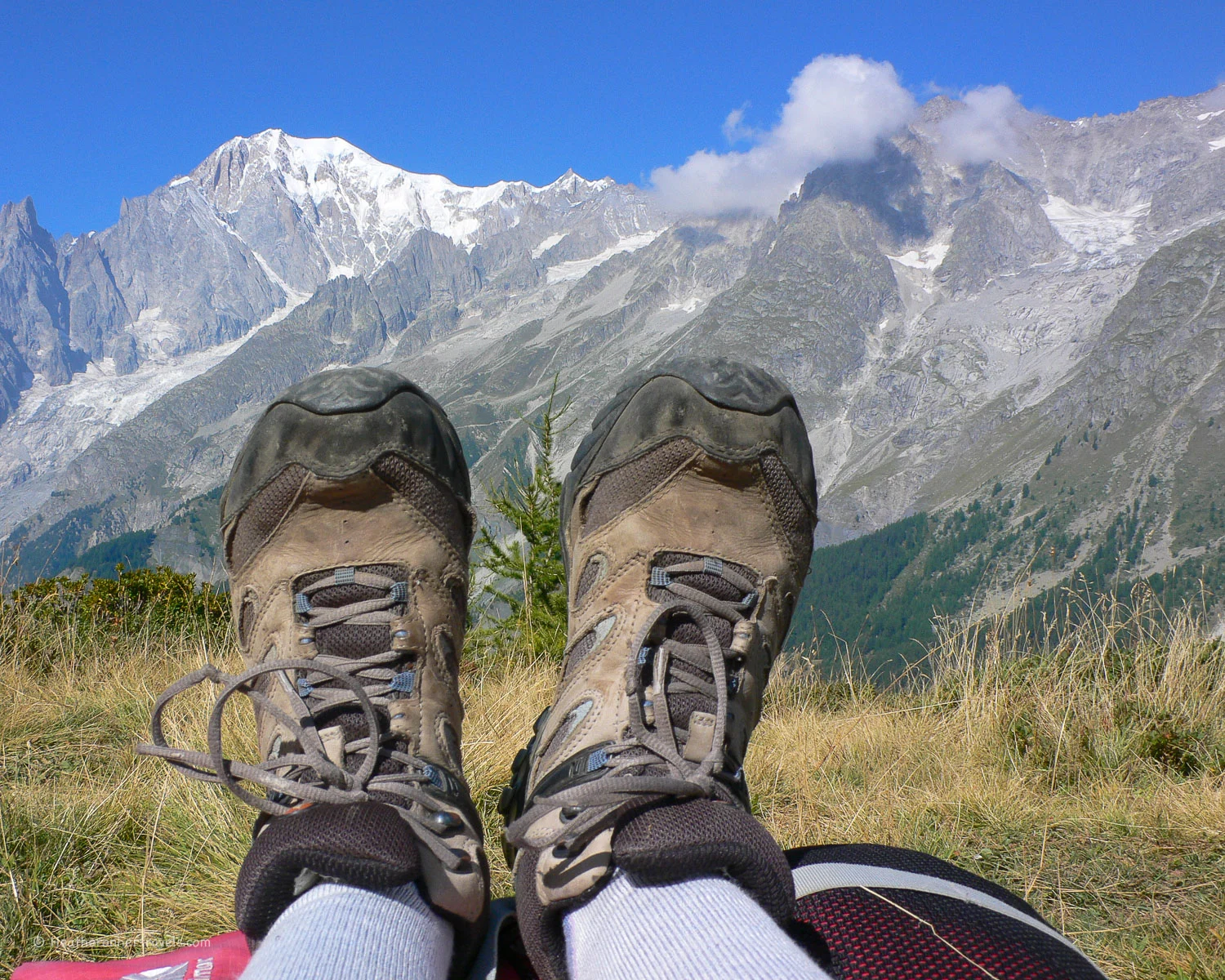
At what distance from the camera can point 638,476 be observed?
236cm

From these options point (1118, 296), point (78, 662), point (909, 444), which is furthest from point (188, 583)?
point (1118, 296)

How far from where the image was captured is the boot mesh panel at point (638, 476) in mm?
2334

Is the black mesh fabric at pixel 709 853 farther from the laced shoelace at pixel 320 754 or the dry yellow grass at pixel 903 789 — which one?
the dry yellow grass at pixel 903 789

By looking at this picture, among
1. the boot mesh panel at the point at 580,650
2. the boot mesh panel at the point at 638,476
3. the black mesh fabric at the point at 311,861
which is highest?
the boot mesh panel at the point at 638,476

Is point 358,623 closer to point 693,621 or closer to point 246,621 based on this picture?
point 246,621

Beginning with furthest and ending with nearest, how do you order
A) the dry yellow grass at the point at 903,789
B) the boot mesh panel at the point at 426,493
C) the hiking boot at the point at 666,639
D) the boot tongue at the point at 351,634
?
the boot mesh panel at the point at 426,493 → the boot tongue at the point at 351,634 → the dry yellow grass at the point at 903,789 → the hiking boot at the point at 666,639

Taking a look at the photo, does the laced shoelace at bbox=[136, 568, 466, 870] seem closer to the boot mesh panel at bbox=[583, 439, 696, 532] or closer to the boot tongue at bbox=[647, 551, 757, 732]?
the boot tongue at bbox=[647, 551, 757, 732]

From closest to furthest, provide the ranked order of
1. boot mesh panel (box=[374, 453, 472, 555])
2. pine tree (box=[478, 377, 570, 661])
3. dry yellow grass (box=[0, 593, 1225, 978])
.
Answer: dry yellow grass (box=[0, 593, 1225, 978]) < boot mesh panel (box=[374, 453, 472, 555]) < pine tree (box=[478, 377, 570, 661])

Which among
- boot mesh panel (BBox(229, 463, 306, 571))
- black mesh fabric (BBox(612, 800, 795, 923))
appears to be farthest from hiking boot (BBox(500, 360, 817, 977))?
boot mesh panel (BBox(229, 463, 306, 571))

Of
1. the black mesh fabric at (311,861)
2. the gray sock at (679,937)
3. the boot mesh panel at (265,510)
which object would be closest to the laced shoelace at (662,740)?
the gray sock at (679,937)

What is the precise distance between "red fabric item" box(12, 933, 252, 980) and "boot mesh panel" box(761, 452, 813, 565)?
1.69m

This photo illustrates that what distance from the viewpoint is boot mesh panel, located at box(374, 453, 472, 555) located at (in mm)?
2242

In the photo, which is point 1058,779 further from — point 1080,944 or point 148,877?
point 148,877

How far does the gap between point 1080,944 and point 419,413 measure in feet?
6.51
